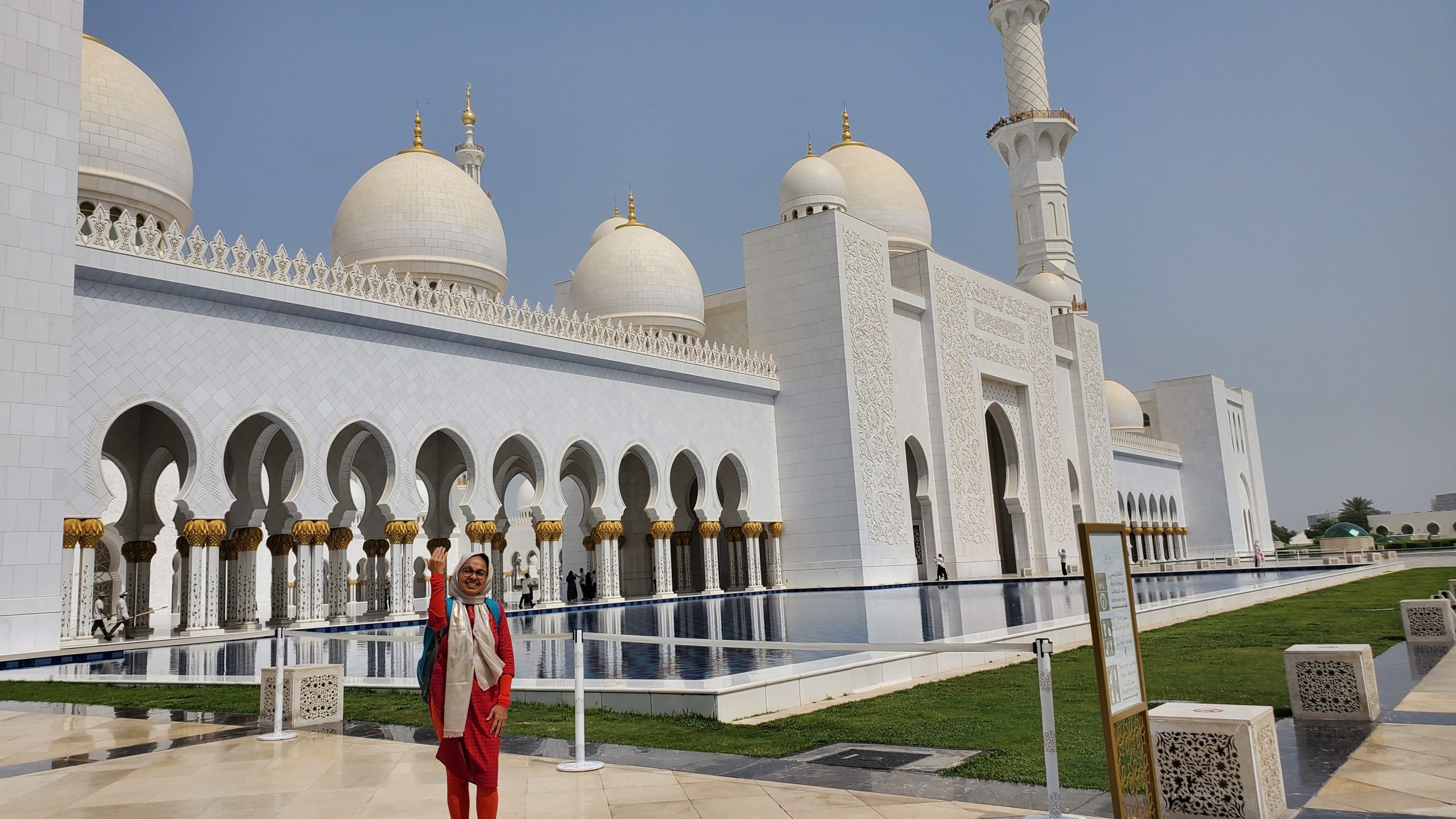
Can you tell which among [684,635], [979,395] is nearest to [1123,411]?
[979,395]

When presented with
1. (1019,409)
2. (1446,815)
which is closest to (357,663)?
(1446,815)

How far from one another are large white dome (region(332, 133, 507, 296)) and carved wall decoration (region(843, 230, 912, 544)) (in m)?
5.74

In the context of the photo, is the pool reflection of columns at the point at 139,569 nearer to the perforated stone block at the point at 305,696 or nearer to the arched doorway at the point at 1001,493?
the perforated stone block at the point at 305,696

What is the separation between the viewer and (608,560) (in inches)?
531

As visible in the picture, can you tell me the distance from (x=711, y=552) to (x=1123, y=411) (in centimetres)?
1917

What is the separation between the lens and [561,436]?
13062 millimetres

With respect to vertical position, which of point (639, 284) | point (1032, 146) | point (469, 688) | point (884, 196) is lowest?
point (469, 688)

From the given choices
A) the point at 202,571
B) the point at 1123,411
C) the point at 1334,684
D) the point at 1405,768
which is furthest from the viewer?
the point at 1123,411

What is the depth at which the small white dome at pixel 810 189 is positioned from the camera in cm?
1761

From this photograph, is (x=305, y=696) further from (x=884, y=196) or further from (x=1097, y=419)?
(x=1097, y=419)

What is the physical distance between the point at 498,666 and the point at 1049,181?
24.0m

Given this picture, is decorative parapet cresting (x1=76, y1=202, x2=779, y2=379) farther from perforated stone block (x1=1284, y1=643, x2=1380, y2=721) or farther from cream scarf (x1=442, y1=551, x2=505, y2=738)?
perforated stone block (x1=1284, y1=643, x2=1380, y2=721)

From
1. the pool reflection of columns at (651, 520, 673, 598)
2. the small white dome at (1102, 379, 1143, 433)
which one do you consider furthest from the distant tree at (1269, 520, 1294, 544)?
the pool reflection of columns at (651, 520, 673, 598)

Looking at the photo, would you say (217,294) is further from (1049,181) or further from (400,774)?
(1049,181)
